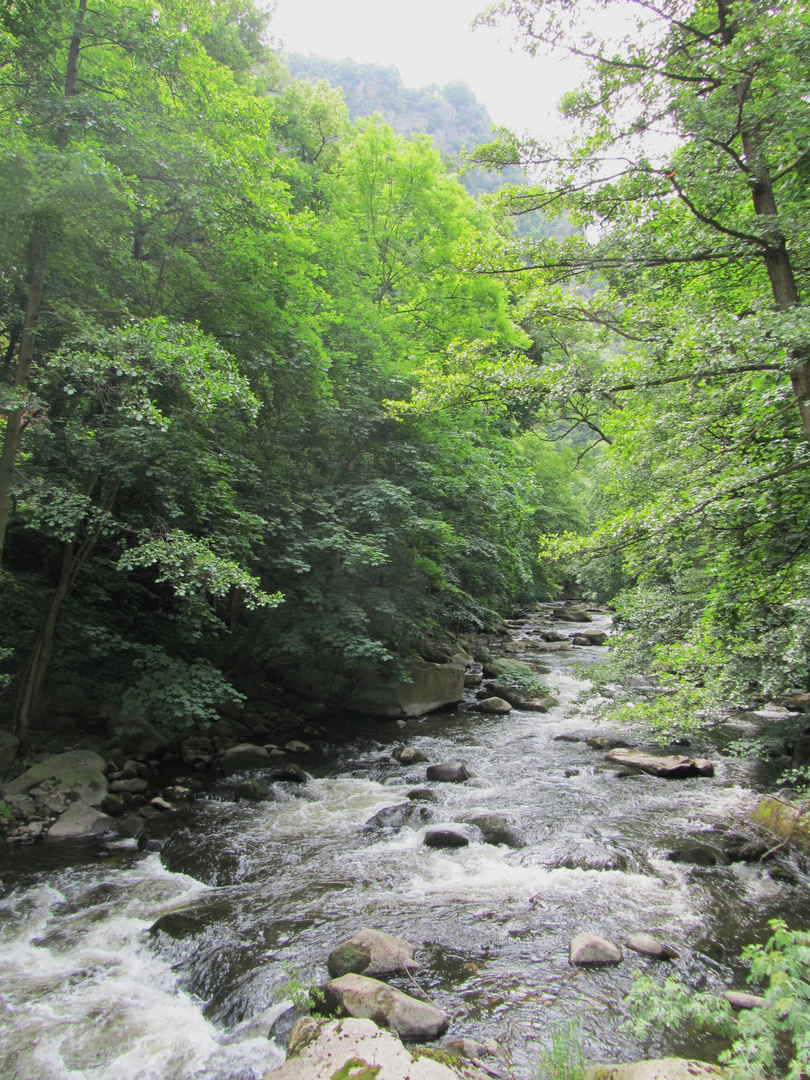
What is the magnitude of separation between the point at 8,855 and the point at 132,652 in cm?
452

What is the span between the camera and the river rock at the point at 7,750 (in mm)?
8508

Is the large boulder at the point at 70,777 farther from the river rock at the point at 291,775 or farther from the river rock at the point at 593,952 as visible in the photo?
the river rock at the point at 593,952

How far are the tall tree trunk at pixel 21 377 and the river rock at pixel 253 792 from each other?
5.09 metres

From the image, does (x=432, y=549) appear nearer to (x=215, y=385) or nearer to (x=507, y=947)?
(x=215, y=385)

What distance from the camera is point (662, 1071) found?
3445 mm

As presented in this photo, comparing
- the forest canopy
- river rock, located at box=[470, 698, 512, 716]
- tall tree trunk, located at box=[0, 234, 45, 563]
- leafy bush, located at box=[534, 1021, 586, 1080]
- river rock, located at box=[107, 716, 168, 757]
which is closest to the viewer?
leafy bush, located at box=[534, 1021, 586, 1080]

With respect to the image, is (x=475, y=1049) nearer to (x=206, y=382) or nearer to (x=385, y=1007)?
(x=385, y=1007)

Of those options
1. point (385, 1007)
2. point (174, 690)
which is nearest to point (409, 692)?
point (174, 690)

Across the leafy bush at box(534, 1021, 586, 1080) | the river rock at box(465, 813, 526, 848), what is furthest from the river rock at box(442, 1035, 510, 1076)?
the river rock at box(465, 813, 526, 848)

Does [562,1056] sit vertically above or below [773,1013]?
below

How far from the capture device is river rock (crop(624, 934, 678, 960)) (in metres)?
5.27

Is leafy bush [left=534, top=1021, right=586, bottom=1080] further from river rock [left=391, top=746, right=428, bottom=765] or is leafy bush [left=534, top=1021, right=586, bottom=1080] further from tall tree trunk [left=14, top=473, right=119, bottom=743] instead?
tall tree trunk [left=14, top=473, right=119, bottom=743]

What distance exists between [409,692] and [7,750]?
26.8ft

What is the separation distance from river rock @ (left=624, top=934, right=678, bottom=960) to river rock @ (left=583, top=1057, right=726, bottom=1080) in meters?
1.85
